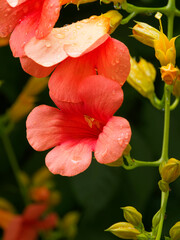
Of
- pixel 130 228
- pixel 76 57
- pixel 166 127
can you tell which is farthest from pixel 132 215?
pixel 76 57

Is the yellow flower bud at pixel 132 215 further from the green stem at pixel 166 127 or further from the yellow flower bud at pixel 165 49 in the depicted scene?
the yellow flower bud at pixel 165 49

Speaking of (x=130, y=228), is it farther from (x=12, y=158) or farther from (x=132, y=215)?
(x=12, y=158)

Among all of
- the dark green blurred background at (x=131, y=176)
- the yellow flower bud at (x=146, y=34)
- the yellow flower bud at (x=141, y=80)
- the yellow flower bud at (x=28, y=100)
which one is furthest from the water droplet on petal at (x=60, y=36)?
the yellow flower bud at (x=28, y=100)

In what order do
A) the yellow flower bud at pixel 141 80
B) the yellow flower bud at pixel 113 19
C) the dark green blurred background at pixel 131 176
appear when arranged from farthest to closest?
the dark green blurred background at pixel 131 176, the yellow flower bud at pixel 141 80, the yellow flower bud at pixel 113 19

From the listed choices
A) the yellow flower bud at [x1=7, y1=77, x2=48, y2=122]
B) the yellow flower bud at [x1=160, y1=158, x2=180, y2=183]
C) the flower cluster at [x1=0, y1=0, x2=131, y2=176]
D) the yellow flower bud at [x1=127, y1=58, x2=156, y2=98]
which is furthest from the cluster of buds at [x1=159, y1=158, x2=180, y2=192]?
the yellow flower bud at [x1=7, y1=77, x2=48, y2=122]

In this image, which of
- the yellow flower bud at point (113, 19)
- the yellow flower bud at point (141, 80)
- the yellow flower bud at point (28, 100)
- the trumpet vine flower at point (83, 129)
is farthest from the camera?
the yellow flower bud at point (28, 100)

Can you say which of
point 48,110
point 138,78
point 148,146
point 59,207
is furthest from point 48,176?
point 48,110

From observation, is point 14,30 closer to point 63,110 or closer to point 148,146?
point 63,110
